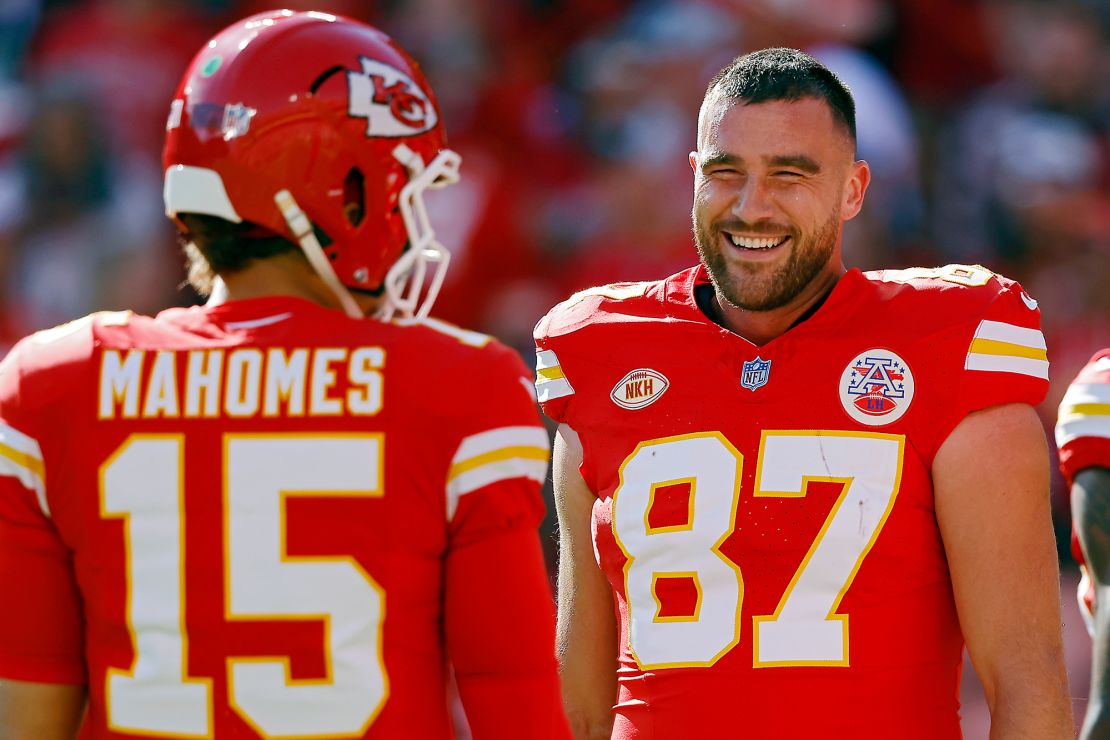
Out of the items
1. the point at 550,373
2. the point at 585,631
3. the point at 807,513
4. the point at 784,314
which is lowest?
the point at 585,631

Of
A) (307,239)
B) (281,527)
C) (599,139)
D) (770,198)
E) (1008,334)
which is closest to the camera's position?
(281,527)

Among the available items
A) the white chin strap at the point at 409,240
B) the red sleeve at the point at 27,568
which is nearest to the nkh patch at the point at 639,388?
the white chin strap at the point at 409,240

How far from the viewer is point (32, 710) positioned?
200 cm

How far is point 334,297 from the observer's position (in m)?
2.11

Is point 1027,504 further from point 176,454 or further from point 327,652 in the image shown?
point 176,454

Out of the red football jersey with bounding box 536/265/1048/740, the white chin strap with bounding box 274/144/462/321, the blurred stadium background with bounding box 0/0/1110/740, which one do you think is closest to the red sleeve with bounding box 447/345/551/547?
the white chin strap with bounding box 274/144/462/321

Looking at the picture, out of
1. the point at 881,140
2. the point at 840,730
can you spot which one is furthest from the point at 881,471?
A: the point at 881,140

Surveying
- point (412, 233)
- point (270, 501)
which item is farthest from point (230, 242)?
point (270, 501)

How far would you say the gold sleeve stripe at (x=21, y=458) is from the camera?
2.00m

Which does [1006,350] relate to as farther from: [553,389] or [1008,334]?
[553,389]

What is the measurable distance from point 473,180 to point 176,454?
4.24 metres

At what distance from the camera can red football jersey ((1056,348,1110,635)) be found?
256 cm

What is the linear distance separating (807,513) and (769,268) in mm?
419

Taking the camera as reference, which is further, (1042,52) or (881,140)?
(1042,52)
